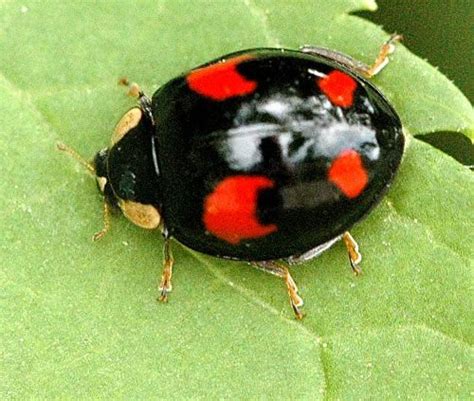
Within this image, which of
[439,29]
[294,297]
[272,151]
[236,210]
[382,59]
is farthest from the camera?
[439,29]

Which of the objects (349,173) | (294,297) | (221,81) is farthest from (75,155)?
(349,173)

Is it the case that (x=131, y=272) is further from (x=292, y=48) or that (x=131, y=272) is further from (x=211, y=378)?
(x=292, y=48)

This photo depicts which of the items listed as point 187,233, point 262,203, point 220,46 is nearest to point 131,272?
point 187,233

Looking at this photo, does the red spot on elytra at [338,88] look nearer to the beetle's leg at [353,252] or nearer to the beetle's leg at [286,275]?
the beetle's leg at [353,252]

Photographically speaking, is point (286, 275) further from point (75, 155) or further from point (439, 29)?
point (439, 29)

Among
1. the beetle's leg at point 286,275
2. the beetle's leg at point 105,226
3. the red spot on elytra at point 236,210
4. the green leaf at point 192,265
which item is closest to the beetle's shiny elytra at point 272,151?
the red spot on elytra at point 236,210
